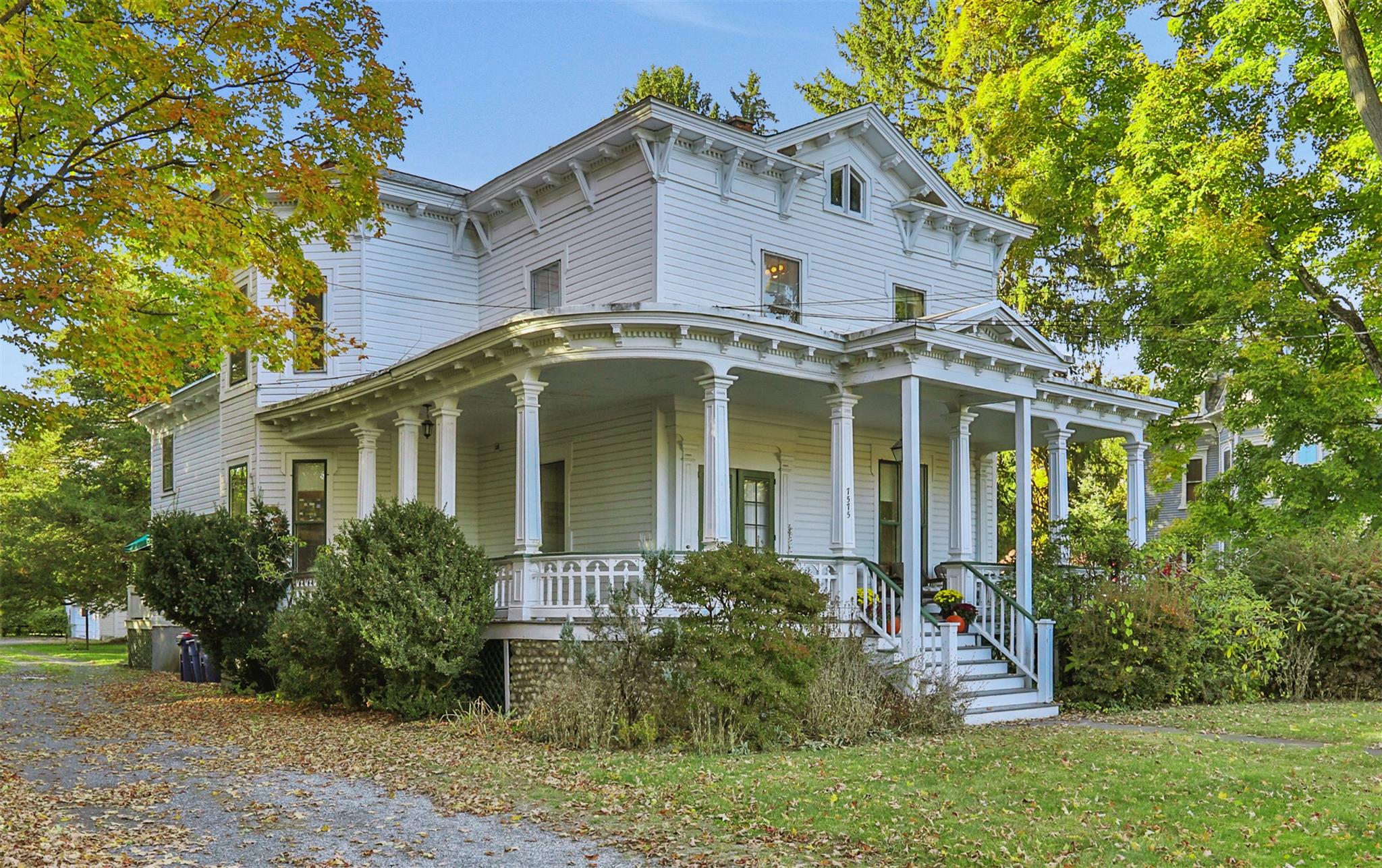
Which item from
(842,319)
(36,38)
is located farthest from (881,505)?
(36,38)

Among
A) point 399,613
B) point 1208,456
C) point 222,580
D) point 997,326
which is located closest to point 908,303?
point 997,326

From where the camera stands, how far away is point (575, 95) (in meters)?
31.5

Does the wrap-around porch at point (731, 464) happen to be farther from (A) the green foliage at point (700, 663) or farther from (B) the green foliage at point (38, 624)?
(B) the green foliage at point (38, 624)

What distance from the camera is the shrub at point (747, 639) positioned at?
11.3m

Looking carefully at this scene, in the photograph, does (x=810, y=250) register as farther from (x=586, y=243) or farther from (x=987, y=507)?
(x=987, y=507)

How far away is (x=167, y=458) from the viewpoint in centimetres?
2662

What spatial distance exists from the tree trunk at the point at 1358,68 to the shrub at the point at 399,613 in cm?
1035

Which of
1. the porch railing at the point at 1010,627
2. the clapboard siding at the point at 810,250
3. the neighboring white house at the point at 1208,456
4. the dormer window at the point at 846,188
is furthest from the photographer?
the neighboring white house at the point at 1208,456

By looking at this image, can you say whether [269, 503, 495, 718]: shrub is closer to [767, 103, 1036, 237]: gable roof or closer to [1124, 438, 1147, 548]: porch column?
[767, 103, 1036, 237]: gable roof

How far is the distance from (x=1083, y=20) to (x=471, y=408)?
42.8 ft

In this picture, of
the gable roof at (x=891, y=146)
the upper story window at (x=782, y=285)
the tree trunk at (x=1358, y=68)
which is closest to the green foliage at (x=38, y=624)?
the upper story window at (x=782, y=285)

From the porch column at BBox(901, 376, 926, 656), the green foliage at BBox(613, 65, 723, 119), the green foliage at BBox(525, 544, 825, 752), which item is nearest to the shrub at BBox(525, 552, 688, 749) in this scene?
the green foliage at BBox(525, 544, 825, 752)

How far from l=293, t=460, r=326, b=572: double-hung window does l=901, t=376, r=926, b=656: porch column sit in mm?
11343

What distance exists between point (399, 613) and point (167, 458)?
15.9m
